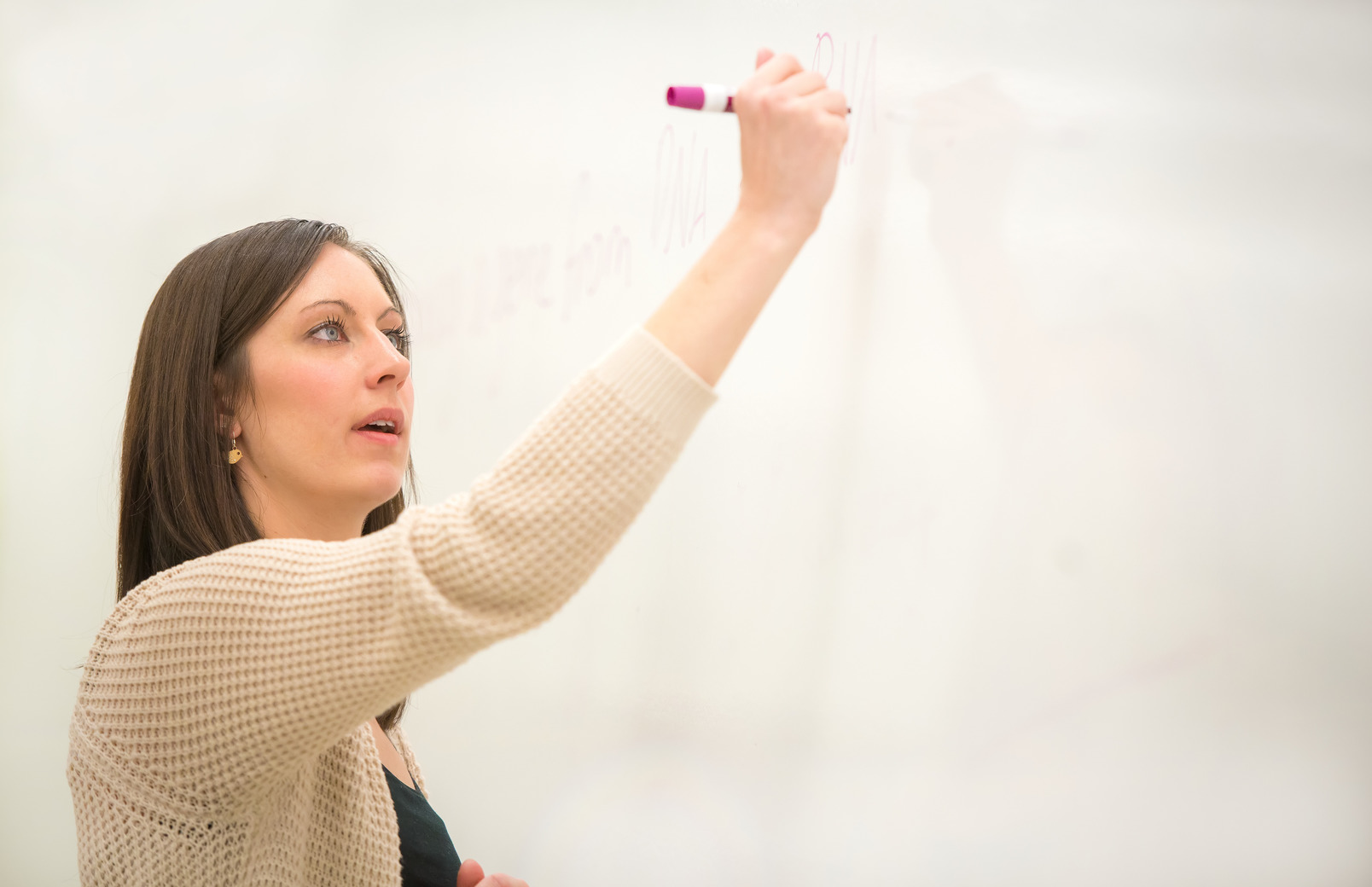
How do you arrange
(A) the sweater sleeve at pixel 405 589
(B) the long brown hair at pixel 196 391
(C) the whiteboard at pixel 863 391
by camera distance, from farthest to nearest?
(C) the whiteboard at pixel 863 391
(B) the long brown hair at pixel 196 391
(A) the sweater sleeve at pixel 405 589

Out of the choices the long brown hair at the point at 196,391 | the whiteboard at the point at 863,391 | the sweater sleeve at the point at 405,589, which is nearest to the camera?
the sweater sleeve at the point at 405,589

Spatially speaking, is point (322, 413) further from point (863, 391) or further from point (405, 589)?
point (863, 391)

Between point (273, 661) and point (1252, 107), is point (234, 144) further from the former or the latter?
point (1252, 107)

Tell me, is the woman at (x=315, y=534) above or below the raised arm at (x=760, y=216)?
below

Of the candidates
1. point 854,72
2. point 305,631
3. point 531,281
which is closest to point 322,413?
point 305,631

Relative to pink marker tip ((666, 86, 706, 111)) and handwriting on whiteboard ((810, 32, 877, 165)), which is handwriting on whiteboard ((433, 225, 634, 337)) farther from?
pink marker tip ((666, 86, 706, 111))

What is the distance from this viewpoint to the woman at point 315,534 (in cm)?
47

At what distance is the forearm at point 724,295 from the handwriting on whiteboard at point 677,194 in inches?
28.0

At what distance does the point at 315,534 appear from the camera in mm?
766

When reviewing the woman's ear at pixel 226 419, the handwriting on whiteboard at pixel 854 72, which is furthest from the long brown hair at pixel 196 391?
the handwriting on whiteboard at pixel 854 72

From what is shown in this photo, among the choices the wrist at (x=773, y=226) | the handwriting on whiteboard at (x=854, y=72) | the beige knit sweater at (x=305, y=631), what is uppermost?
the handwriting on whiteboard at (x=854, y=72)

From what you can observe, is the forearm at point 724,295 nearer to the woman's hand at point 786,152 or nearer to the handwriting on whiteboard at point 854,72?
the woman's hand at point 786,152

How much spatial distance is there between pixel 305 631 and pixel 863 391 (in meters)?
0.85

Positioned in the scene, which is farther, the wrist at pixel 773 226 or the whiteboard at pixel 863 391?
the whiteboard at pixel 863 391
